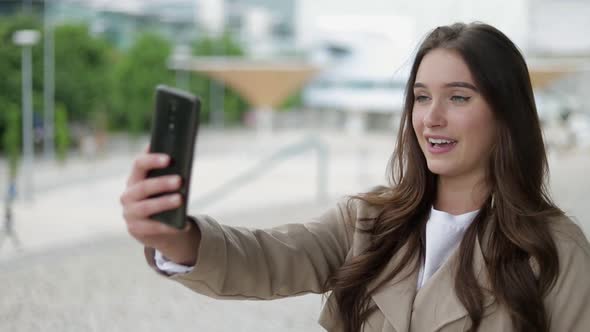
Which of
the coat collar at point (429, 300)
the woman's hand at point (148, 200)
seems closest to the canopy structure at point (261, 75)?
the coat collar at point (429, 300)

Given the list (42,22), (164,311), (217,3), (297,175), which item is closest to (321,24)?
(217,3)

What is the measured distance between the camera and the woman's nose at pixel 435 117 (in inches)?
59.5

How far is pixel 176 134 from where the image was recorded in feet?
3.45

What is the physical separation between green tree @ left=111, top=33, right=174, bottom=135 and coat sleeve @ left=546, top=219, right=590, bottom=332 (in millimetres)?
36820

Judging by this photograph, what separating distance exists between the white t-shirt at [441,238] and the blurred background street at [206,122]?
0.65 feet

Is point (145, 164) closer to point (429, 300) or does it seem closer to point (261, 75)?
point (429, 300)

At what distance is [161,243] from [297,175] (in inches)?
839

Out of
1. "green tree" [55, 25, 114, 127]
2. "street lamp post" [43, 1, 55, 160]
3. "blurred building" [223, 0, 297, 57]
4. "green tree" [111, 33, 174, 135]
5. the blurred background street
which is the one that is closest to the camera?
the blurred background street

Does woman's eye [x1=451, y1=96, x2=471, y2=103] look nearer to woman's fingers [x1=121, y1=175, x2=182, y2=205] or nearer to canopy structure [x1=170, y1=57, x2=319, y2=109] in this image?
woman's fingers [x1=121, y1=175, x2=182, y2=205]

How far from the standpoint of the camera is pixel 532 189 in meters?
1.56

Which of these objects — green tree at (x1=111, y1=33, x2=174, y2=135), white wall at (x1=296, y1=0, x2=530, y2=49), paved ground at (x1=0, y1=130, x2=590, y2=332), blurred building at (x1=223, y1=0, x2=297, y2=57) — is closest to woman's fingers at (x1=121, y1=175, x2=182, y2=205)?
paved ground at (x1=0, y1=130, x2=590, y2=332)

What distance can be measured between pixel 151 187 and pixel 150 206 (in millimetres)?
25

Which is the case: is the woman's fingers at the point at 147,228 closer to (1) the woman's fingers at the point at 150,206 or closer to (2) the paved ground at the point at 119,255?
(1) the woman's fingers at the point at 150,206

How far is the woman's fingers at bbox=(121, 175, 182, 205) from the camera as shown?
105cm
